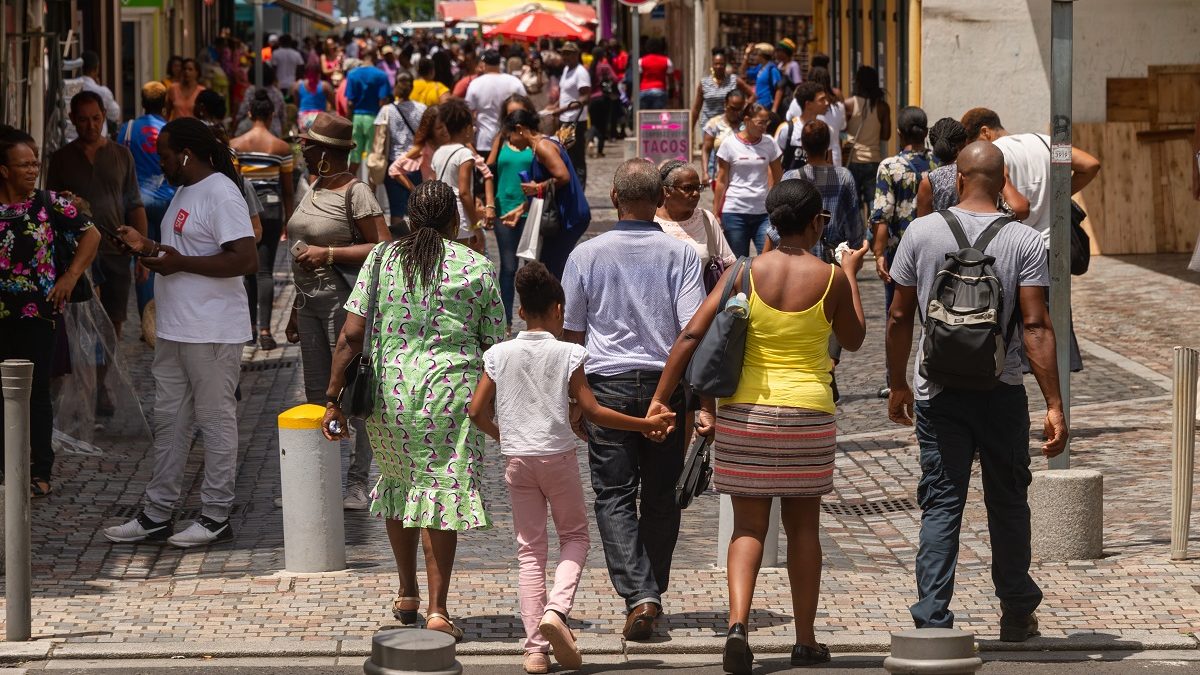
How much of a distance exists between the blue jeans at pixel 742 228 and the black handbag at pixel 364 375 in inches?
272

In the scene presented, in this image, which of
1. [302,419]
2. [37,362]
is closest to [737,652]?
[302,419]

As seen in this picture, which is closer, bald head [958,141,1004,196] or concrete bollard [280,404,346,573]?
bald head [958,141,1004,196]

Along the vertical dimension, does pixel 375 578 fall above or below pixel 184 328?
below

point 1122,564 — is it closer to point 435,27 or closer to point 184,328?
point 184,328

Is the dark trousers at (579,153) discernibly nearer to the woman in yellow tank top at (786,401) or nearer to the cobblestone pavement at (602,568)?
the cobblestone pavement at (602,568)

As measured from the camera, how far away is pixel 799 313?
619 cm

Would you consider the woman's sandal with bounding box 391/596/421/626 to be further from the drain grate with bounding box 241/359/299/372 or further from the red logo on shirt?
the drain grate with bounding box 241/359/299/372

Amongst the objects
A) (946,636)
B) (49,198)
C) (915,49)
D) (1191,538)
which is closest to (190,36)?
(915,49)

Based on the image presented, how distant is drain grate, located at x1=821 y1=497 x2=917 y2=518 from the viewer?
9008 mm

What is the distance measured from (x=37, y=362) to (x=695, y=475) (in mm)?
3935

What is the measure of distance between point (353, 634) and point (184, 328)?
6.72ft

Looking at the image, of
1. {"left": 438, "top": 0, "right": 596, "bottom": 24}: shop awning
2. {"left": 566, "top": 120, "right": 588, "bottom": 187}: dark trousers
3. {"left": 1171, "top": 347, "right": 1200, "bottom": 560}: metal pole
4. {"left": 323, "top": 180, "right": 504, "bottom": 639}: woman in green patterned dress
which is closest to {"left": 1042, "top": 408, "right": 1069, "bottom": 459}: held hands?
{"left": 1171, "top": 347, "right": 1200, "bottom": 560}: metal pole

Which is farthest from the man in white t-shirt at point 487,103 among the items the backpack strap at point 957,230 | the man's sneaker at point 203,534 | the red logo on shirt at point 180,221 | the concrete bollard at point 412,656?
the concrete bollard at point 412,656

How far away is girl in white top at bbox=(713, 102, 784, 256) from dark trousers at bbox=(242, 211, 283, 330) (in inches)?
125
